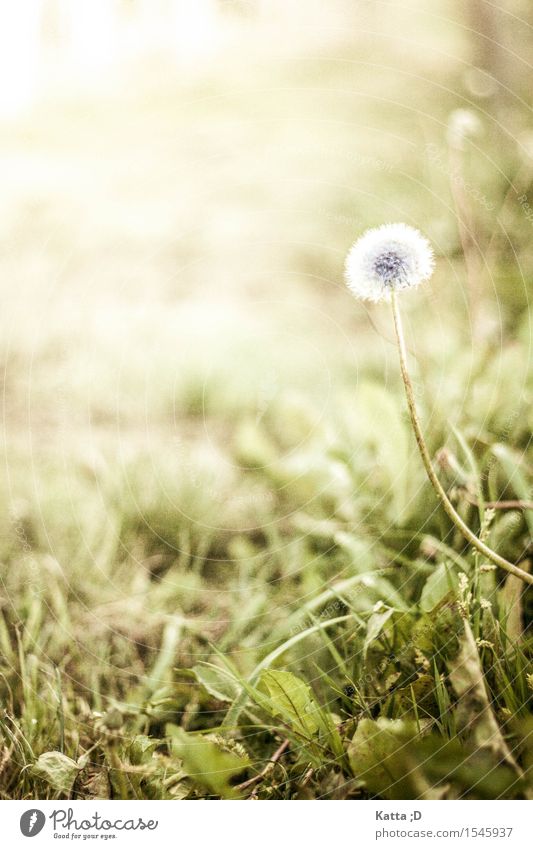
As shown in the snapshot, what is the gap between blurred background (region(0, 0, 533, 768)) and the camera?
75 centimetres

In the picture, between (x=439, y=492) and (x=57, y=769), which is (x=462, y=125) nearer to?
(x=439, y=492)

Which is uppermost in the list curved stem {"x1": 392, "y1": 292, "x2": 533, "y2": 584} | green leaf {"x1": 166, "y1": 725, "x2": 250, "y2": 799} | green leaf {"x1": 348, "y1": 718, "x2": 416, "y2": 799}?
curved stem {"x1": 392, "y1": 292, "x2": 533, "y2": 584}

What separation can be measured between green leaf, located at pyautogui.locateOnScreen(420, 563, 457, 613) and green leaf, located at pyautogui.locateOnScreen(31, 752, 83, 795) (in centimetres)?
31

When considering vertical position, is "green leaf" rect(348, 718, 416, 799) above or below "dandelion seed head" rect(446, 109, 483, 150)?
below

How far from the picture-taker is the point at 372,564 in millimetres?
663

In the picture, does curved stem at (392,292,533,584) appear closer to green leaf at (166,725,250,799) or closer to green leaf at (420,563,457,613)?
green leaf at (420,563,457,613)

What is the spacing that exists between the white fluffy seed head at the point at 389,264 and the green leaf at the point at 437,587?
0.23 m

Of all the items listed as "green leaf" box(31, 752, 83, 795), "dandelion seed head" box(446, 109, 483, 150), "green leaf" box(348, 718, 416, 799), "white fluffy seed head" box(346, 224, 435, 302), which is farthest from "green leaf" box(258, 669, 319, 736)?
"dandelion seed head" box(446, 109, 483, 150)

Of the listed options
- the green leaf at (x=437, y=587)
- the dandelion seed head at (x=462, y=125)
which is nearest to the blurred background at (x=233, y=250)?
the dandelion seed head at (x=462, y=125)

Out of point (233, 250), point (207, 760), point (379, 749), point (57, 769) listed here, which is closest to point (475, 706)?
point (379, 749)

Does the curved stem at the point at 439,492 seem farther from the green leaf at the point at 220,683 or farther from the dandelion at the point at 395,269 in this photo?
the green leaf at the point at 220,683

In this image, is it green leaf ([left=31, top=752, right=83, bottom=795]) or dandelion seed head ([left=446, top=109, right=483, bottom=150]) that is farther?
dandelion seed head ([left=446, top=109, right=483, bottom=150])

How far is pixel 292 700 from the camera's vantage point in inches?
22.4

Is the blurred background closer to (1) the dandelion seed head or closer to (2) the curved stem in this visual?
(1) the dandelion seed head
